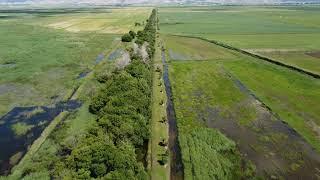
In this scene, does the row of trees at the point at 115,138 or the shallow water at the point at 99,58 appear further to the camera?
the shallow water at the point at 99,58

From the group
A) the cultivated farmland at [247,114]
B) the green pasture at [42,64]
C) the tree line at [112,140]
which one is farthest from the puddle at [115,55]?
the tree line at [112,140]

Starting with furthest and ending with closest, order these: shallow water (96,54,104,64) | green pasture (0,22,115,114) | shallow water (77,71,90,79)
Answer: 1. shallow water (96,54,104,64)
2. shallow water (77,71,90,79)
3. green pasture (0,22,115,114)

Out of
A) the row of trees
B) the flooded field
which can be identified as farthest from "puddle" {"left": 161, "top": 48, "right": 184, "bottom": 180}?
the row of trees

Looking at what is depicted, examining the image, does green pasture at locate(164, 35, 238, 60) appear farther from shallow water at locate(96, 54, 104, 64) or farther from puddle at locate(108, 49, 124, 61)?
shallow water at locate(96, 54, 104, 64)

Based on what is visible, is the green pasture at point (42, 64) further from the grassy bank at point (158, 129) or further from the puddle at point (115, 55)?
the grassy bank at point (158, 129)

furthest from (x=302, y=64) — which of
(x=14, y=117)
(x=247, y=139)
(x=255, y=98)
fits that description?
(x=14, y=117)

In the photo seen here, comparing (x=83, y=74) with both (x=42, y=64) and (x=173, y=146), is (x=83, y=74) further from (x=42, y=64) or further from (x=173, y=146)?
(x=173, y=146)

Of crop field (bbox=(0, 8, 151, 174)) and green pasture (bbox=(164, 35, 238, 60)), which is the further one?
green pasture (bbox=(164, 35, 238, 60))
